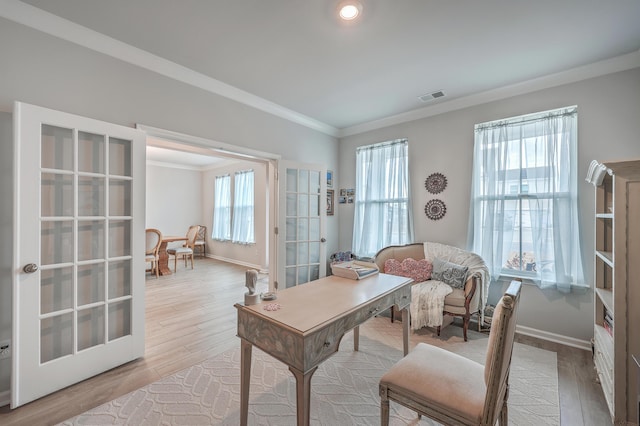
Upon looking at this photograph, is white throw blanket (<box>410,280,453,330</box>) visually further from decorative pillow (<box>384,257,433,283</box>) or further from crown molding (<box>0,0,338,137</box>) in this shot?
crown molding (<box>0,0,338,137</box>)

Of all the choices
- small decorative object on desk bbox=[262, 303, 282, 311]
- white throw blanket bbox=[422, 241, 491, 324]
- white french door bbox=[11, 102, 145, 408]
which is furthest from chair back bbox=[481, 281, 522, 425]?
white french door bbox=[11, 102, 145, 408]

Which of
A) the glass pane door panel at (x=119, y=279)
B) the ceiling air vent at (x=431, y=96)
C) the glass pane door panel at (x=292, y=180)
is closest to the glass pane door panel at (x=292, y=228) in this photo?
the glass pane door panel at (x=292, y=180)

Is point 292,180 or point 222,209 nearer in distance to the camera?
point 292,180

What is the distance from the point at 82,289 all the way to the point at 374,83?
354cm

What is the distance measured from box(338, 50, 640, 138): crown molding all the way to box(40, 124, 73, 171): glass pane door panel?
3.81 metres

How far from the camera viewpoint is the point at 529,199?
305 cm

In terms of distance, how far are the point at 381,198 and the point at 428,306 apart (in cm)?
185

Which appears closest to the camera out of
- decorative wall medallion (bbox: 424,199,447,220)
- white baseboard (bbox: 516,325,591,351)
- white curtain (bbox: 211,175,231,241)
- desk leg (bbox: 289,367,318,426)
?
desk leg (bbox: 289,367,318,426)

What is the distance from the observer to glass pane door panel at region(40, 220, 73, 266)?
6.61ft

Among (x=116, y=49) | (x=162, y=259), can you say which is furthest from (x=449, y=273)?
(x=162, y=259)

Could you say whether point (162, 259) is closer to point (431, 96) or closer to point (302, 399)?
point (302, 399)

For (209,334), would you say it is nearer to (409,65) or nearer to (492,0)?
(409,65)

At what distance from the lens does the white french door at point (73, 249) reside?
1873mm

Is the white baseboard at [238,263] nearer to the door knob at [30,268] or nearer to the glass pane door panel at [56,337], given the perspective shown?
the glass pane door panel at [56,337]
